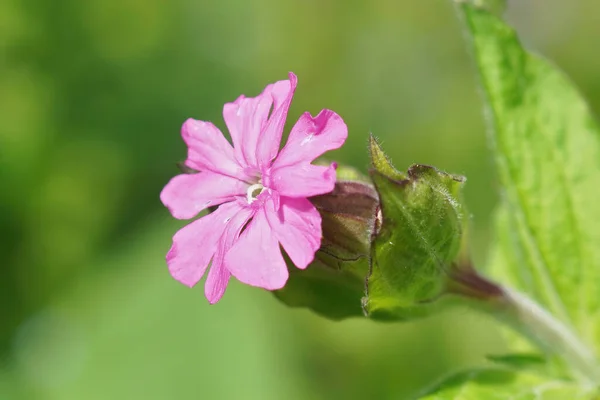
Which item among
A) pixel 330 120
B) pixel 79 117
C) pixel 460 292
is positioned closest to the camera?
pixel 330 120

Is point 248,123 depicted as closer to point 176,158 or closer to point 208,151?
point 208,151

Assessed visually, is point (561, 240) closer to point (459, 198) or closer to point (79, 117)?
point (459, 198)

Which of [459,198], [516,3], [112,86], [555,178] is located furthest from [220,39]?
[459,198]

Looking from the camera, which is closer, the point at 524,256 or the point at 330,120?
the point at 330,120

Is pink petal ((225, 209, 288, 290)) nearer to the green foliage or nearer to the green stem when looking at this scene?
the green stem

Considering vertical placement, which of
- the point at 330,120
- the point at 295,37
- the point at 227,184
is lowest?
the point at 227,184

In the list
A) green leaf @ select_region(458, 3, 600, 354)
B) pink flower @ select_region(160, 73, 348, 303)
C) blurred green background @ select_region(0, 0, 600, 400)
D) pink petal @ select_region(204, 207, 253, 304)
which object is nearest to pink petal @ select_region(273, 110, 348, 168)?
pink flower @ select_region(160, 73, 348, 303)

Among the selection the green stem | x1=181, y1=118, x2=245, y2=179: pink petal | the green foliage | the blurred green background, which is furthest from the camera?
the blurred green background
